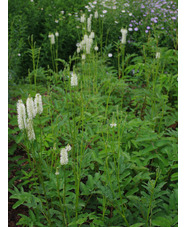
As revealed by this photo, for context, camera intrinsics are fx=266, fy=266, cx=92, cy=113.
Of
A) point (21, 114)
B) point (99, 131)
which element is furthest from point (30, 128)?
point (99, 131)

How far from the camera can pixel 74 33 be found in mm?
4781

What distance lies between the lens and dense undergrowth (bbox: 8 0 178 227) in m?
1.49

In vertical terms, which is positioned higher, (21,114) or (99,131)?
(21,114)

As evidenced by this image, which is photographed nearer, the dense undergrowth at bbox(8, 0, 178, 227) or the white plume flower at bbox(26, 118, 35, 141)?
the white plume flower at bbox(26, 118, 35, 141)

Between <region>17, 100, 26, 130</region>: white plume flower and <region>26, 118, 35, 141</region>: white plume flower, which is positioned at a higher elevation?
<region>17, 100, 26, 130</region>: white plume flower

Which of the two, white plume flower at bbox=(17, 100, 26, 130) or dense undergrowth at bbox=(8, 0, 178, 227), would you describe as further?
dense undergrowth at bbox=(8, 0, 178, 227)

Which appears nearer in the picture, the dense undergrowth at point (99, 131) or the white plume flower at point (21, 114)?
the white plume flower at point (21, 114)

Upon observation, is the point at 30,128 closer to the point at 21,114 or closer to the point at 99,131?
the point at 21,114

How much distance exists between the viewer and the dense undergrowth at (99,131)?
1494 millimetres

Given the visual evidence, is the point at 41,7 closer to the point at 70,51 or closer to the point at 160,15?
the point at 70,51

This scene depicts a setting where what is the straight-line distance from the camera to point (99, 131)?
6.21 ft

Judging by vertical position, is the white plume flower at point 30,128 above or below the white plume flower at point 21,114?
below

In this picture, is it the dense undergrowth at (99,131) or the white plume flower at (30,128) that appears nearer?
the white plume flower at (30,128)
